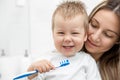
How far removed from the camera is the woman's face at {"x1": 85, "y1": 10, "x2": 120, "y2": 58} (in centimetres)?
101

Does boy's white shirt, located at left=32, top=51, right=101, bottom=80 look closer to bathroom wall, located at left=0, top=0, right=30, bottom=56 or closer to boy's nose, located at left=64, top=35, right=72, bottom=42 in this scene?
boy's nose, located at left=64, top=35, right=72, bottom=42

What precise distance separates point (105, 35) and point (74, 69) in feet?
0.70

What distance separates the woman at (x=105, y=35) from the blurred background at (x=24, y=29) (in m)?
0.61

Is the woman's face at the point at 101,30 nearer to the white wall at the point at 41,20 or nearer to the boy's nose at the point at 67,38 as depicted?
the boy's nose at the point at 67,38

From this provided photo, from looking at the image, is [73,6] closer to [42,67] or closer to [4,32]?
[42,67]

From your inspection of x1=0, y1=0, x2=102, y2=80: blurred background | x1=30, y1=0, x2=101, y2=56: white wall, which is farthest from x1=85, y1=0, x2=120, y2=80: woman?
x1=30, y1=0, x2=101, y2=56: white wall

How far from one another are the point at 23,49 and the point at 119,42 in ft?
2.85

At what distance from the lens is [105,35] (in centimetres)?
104

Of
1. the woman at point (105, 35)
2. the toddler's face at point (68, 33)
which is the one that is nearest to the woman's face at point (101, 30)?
the woman at point (105, 35)

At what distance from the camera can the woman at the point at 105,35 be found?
1.01 meters

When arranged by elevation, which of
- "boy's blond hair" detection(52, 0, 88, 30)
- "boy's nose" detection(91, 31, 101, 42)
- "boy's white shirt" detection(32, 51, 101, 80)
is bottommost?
"boy's white shirt" detection(32, 51, 101, 80)

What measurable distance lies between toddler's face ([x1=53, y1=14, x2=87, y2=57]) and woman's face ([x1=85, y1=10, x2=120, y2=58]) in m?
0.12

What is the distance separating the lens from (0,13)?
170cm

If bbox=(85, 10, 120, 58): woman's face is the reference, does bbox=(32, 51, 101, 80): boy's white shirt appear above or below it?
below
